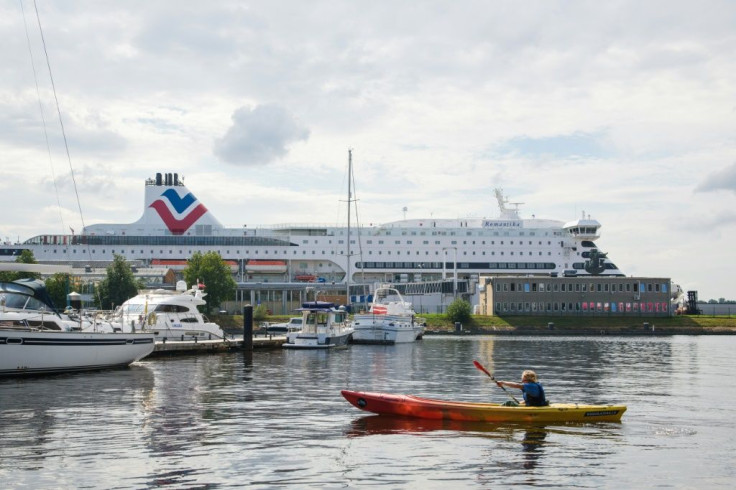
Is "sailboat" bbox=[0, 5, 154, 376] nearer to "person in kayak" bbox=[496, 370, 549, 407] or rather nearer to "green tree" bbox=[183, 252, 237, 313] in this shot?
"person in kayak" bbox=[496, 370, 549, 407]

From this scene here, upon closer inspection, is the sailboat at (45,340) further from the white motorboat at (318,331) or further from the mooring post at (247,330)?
the white motorboat at (318,331)

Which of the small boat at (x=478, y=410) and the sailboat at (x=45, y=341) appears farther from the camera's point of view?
the sailboat at (x=45, y=341)

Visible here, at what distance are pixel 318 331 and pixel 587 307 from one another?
53.3 meters

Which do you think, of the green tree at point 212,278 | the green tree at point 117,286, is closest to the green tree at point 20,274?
the green tree at point 117,286

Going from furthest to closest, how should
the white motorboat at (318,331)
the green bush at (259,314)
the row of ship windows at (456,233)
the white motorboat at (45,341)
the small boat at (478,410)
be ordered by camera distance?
the row of ship windows at (456,233), the green bush at (259,314), the white motorboat at (318,331), the white motorboat at (45,341), the small boat at (478,410)

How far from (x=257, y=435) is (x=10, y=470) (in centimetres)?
694

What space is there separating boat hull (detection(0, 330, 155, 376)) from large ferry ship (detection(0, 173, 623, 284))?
83032 mm

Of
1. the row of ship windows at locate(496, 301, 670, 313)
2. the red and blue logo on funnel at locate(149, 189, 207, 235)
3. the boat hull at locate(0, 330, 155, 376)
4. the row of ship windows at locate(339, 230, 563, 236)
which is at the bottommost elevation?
the boat hull at locate(0, 330, 155, 376)

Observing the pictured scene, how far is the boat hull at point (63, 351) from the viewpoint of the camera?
121 ft

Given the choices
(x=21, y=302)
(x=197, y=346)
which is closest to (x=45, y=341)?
(x=21, y=302)

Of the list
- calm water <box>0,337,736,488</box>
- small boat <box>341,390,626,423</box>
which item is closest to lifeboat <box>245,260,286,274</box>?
calm water <box>0,337,736,488</box>

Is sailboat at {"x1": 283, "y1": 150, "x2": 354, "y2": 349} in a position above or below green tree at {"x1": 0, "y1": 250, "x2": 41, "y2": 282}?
below

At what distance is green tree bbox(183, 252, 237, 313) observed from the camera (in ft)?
325

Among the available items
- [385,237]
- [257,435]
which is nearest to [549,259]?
[385,237]
